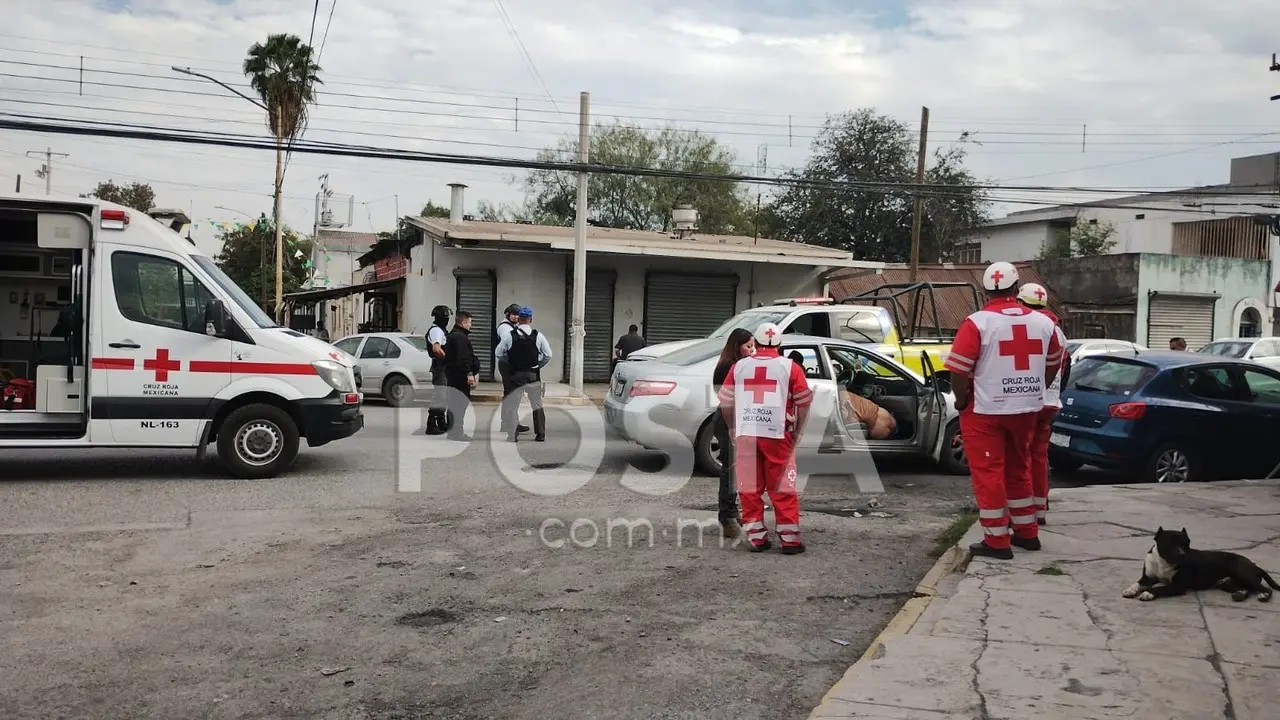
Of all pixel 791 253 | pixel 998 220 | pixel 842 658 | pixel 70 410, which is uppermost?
pixel 998 220

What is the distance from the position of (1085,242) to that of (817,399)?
35332mm

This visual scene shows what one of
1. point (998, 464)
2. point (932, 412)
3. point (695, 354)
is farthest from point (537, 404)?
point (998, 464)

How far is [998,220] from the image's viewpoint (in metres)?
48.8

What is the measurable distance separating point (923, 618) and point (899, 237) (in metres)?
37.3

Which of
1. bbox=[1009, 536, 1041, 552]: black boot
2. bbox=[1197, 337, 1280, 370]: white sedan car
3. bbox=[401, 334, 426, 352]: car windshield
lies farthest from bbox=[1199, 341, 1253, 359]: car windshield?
bbox=[1009, 536, 1041, 552]: black boot

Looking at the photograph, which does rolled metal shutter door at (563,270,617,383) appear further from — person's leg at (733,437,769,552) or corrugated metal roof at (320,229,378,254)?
corrugated metal roof at (320,229,378,254)

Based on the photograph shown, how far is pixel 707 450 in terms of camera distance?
10.4m

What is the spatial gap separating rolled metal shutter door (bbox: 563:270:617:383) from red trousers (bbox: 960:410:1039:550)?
61.5 feet

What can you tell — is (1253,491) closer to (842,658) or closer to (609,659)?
(842,658)

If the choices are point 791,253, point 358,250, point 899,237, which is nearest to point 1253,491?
A: point 791,253

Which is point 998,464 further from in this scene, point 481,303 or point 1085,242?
point 1085,242

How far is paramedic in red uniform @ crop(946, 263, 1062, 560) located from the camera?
648cm

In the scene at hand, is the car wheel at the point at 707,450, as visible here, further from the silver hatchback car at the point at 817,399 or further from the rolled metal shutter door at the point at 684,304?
the rolled metal shutter door at the point at 684,304

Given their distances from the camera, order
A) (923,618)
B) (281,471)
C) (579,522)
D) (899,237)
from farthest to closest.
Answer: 1. (899,237)
2. (281,471)
3. (579,522)
4. (923,618)
